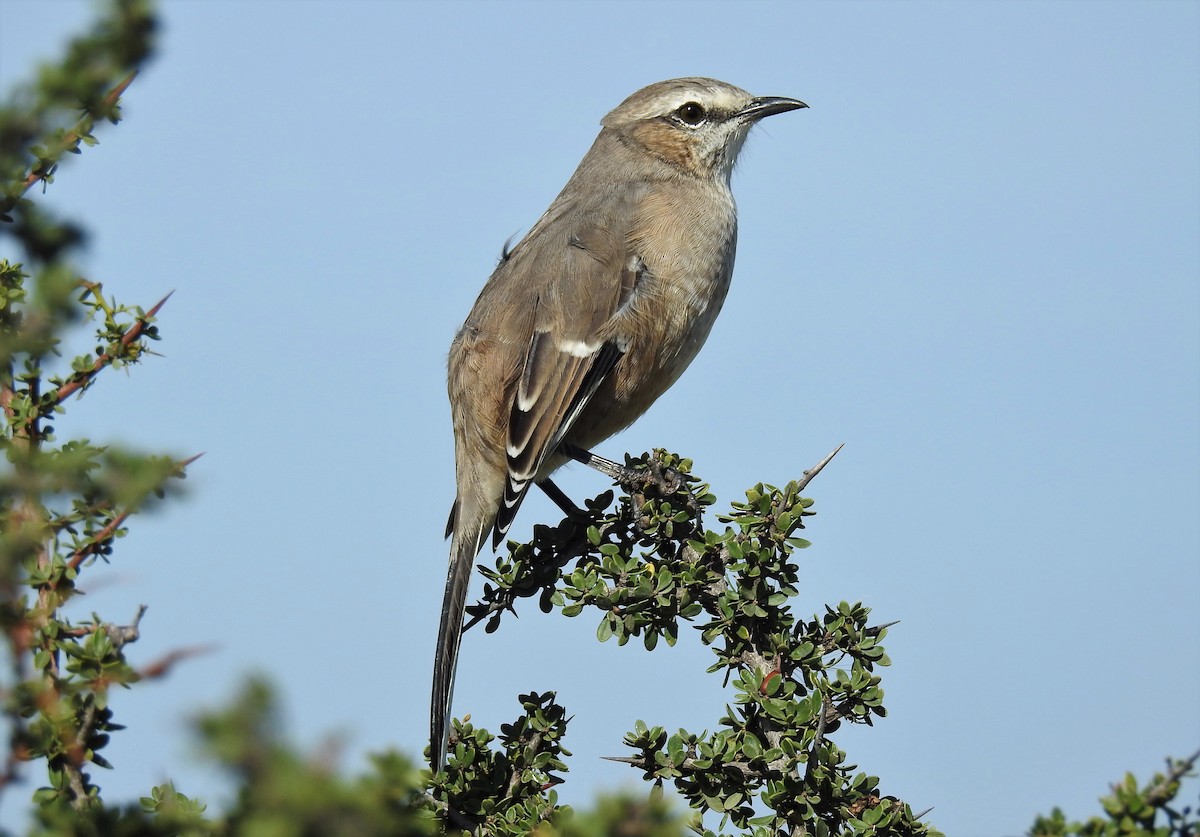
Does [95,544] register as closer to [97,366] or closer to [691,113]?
[97,366]

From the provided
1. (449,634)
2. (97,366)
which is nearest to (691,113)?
(449,634)

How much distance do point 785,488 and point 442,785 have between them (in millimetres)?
1323

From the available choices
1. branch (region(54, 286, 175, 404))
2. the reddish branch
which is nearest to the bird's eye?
branch (region(54, 286, 175, 404))

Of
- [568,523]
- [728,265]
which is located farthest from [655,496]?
[728,265]

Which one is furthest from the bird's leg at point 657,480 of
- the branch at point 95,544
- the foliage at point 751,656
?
the branch at point 95,544

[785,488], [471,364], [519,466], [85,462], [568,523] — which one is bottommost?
[85,462]

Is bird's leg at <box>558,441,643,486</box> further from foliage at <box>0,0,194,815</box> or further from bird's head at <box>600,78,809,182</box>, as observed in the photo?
foliage at <box>0,0,194,815</box>

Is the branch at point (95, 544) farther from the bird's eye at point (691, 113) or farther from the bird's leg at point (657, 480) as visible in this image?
the bird's eye at point (691, 113)

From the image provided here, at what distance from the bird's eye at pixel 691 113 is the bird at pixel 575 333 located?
0.45m

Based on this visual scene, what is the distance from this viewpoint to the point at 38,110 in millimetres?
1800

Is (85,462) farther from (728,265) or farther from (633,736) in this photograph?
(728,265)

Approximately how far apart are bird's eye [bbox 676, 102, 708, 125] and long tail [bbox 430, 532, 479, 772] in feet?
9.62

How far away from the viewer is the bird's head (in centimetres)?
675

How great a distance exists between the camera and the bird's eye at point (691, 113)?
684 centimetres
